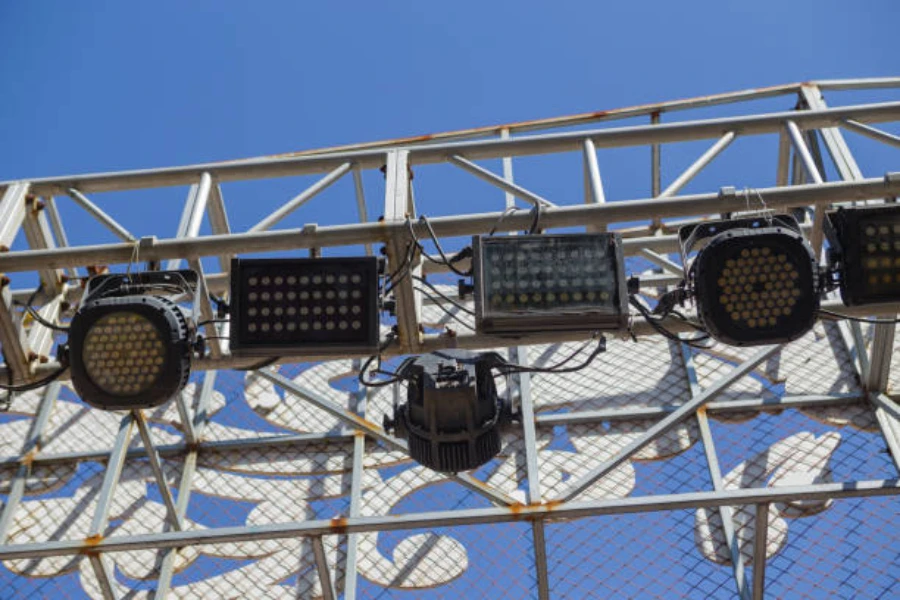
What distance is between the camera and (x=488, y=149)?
22.8 feet

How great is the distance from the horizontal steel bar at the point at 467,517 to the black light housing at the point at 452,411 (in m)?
1.36

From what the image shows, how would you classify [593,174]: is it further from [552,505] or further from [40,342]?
[40,342]

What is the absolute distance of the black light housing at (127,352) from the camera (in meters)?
5.60

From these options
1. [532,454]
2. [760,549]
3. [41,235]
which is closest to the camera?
[760,549]

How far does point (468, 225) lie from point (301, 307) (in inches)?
44.2

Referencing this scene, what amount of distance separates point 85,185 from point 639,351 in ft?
14.2

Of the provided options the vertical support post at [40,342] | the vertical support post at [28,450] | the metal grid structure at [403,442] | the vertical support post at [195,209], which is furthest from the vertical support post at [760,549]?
the vertical support post at [28,450]

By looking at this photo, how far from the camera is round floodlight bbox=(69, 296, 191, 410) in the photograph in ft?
18.4

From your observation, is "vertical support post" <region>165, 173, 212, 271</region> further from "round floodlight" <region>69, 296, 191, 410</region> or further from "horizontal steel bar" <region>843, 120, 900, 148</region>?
"horizontal steel bar" <region>843, 120, 900, 148</region>

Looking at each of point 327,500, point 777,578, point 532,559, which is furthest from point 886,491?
point 327,500

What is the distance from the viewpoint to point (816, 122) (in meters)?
6.89

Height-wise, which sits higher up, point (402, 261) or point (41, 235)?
point (41, 235)

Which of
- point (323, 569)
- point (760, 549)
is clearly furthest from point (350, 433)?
point (760, 549)

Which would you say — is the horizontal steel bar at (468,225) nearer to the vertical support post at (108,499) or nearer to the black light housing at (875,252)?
the black light housing at (875,252)
